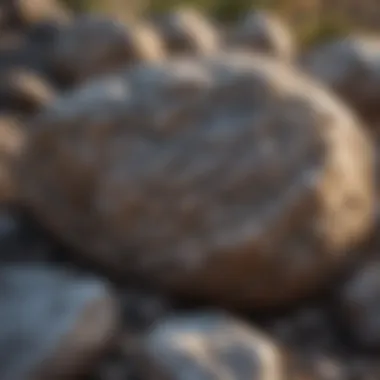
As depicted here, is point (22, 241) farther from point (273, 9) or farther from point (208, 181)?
point (273, 9)

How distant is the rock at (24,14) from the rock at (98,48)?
0.97ft

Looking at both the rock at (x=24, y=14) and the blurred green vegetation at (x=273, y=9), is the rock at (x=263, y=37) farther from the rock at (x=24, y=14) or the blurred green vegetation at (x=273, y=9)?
the rock at (x=24, y=14)

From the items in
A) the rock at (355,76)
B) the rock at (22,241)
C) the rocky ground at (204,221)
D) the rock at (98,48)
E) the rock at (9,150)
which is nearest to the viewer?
the rocky ground at (204,221)

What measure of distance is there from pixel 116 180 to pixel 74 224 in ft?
0.33

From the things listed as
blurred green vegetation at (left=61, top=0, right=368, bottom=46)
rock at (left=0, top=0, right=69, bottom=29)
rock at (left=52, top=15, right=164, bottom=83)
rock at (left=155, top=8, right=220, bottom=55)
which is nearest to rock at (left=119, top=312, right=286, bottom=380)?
rock at (left=52, top=15, right=164, bottom=83)

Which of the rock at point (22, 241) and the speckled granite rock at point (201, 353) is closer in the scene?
the speckled granite rock at point (201, 353)

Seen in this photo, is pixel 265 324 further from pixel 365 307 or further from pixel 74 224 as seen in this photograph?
pixel 74 224

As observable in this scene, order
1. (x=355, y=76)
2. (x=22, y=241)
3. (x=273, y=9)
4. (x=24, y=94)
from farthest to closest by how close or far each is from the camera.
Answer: (x=273, y=9), (x=24, y=94), (x=355, y=76), (x=22, y=241)

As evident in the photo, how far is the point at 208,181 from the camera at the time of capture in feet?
3.94

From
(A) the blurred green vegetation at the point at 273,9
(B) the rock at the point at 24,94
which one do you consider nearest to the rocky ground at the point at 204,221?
(B) the rock at the point at 24,94

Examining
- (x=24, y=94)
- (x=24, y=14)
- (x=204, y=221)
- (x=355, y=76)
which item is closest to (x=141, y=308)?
(x=204, y=221)

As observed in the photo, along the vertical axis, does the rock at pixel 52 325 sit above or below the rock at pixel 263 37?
below

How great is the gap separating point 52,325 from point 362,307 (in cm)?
40

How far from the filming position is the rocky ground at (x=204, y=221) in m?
1.16
